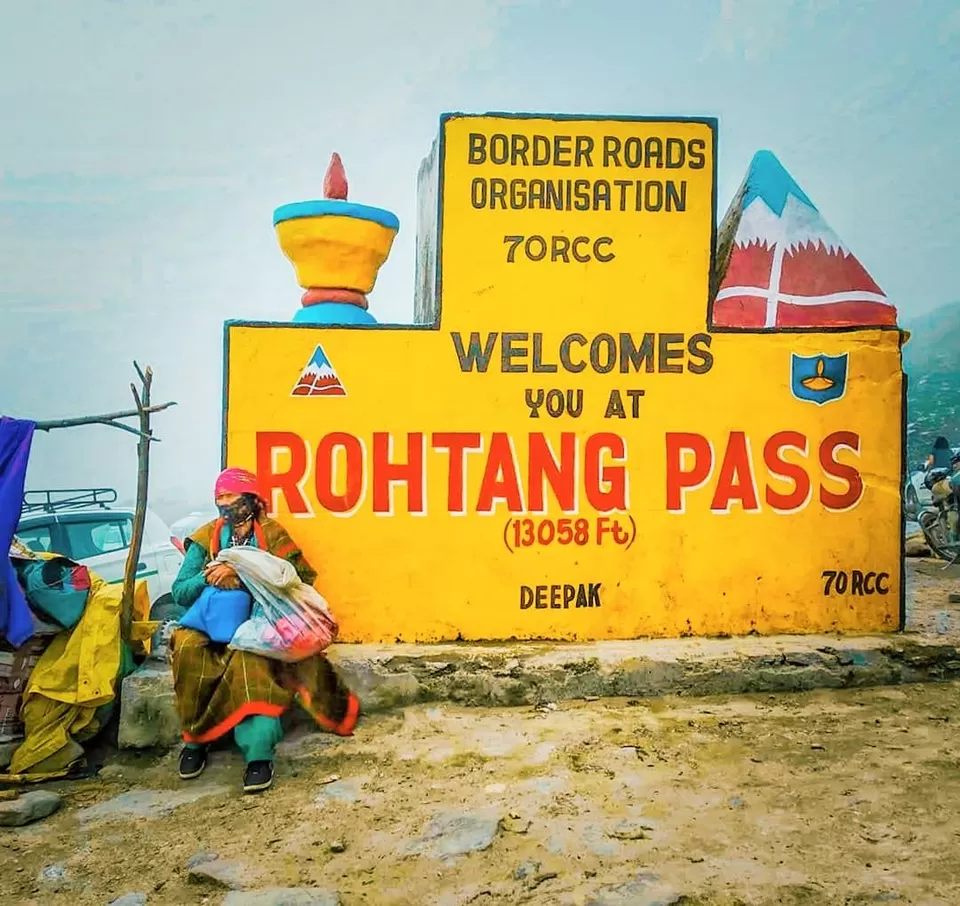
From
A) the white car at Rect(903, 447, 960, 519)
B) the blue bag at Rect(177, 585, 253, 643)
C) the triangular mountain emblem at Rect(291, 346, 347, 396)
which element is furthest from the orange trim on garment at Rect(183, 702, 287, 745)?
the white car at Rect(903, 447, 960, 519)

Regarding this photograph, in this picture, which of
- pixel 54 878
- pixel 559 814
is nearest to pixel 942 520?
pixel 559 814

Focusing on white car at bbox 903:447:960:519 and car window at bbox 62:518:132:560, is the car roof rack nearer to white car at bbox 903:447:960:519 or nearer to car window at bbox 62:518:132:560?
car window at bbox 62:518:132:560

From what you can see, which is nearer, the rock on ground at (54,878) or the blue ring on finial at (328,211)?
the rock on ground at (54,878)

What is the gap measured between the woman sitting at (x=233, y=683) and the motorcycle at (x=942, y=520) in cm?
665

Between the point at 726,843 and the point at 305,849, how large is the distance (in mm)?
1348

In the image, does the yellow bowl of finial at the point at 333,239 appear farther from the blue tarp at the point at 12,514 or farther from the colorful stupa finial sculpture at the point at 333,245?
the blue tarp at the point at 12,514

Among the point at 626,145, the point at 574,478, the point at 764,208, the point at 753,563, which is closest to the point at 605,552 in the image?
the point at 574,478

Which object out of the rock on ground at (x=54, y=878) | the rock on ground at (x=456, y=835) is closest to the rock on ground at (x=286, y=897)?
the rock on ground at (x=456, y=835)

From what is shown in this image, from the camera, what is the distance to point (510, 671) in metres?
4.16

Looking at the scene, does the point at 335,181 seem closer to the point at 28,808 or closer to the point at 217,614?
the point at 217,614

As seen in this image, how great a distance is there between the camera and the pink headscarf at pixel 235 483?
394cm

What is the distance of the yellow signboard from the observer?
432 centimetres

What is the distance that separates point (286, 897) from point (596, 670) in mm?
1982

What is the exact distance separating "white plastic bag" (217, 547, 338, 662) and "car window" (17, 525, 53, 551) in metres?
3.35
